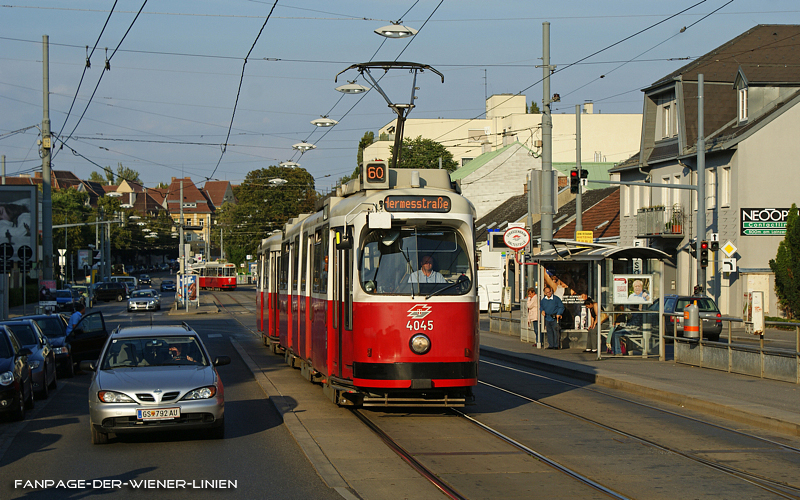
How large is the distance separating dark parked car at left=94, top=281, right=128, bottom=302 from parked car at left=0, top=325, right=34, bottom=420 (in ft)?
184

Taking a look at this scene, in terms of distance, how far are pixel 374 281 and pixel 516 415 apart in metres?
3.03

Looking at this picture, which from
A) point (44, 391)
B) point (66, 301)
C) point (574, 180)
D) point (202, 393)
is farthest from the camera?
point (66, 301)

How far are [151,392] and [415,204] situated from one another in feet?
14.0

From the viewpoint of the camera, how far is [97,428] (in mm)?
10086

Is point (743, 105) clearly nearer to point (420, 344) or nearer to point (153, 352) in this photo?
point (420, 344)

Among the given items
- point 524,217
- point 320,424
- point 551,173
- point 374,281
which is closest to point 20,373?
point 320,424

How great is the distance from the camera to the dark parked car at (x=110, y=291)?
67.3m

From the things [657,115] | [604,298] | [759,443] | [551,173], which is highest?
[657,115]

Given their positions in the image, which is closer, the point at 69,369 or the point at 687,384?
the point at 687,384

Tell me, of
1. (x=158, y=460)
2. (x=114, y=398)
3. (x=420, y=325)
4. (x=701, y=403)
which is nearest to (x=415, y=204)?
(x=420, y=325)

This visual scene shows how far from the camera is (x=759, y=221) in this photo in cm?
3884

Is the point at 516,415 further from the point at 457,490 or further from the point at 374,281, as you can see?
the point at 457,490

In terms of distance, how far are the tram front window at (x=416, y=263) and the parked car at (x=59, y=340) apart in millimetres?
10015

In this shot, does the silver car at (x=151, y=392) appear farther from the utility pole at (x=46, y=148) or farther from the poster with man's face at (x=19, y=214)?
the poster with man's face at (x=19, y=214)
